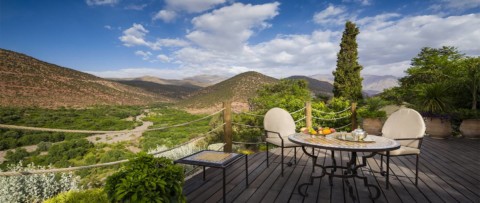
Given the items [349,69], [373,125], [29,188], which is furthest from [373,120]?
[349,69]

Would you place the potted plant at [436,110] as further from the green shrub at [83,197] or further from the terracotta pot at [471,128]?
the green shrub at [83,197]

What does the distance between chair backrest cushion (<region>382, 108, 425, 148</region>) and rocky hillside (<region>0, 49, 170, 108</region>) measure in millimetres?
35710

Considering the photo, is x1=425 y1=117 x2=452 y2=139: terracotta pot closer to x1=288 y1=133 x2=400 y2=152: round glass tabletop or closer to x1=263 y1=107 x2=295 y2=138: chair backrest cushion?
x1=263 y1=107 x2=295 y2=138: chair backrest cushion

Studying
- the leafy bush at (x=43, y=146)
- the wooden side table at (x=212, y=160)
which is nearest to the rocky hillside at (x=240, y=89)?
the leafy bush at (x=43, y=146)

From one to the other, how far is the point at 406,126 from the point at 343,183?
4.00 ft

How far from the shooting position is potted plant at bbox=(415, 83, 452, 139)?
5.81m

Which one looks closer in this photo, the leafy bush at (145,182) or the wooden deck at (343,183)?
the leafy bush at (145,182)

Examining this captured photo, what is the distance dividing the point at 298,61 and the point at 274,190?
27.0 meters

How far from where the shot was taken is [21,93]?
28203 mm

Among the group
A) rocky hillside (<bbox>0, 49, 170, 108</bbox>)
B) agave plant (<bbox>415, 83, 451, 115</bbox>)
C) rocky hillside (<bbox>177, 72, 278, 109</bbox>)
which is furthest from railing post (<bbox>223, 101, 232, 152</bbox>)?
rocky hillside (<bbox>0, 49, 170, 108</bbox>)

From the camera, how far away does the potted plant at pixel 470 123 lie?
18.7 ft

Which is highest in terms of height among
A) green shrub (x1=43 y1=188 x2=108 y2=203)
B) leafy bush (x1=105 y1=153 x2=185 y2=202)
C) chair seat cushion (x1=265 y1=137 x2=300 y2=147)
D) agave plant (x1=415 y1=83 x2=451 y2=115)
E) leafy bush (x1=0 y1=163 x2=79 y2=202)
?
agave plant (x1=415 y1=83 x2=451 y2=115)

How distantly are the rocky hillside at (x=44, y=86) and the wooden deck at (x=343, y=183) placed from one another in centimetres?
3452

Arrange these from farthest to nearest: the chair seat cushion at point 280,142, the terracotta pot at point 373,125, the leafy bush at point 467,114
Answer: the terracotta pot at point 373,125, the leafy bush at point 467,114, the chair seat cushion at point 280,142
